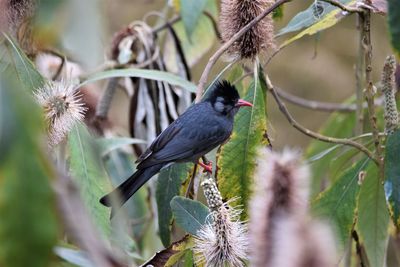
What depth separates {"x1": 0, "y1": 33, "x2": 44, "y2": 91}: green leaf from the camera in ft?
4.63

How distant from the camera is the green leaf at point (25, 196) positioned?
21.8 inches

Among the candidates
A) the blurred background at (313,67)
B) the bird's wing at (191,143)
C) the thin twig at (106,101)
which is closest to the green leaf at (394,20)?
the bird's wing at (191,143)

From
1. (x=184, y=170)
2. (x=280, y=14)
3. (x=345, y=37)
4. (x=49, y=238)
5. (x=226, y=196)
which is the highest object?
(x=345, y=37)

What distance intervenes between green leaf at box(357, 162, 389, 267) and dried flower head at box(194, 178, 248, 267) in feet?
1.91

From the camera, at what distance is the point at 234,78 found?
2.01 metres

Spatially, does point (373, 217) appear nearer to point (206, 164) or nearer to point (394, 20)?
point (206, 164)

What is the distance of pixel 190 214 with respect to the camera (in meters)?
1.42

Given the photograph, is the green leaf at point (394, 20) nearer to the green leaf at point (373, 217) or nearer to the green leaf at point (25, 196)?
the green leaf at point (25, 196)

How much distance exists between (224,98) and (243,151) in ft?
1.78

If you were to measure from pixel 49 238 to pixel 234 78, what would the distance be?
1.48 m

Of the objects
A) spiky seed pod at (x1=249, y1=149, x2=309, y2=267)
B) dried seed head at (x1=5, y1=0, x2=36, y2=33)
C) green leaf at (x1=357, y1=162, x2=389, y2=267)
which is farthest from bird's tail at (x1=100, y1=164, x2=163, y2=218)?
spiky seed pod at (x1=249, y1=149, x2=309, y2=267)

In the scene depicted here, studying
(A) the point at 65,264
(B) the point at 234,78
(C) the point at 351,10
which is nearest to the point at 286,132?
(B) the point at 234,78

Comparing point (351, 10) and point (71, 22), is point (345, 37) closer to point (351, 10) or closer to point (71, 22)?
point (351, 10)

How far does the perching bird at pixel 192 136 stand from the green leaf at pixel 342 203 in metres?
0.29
